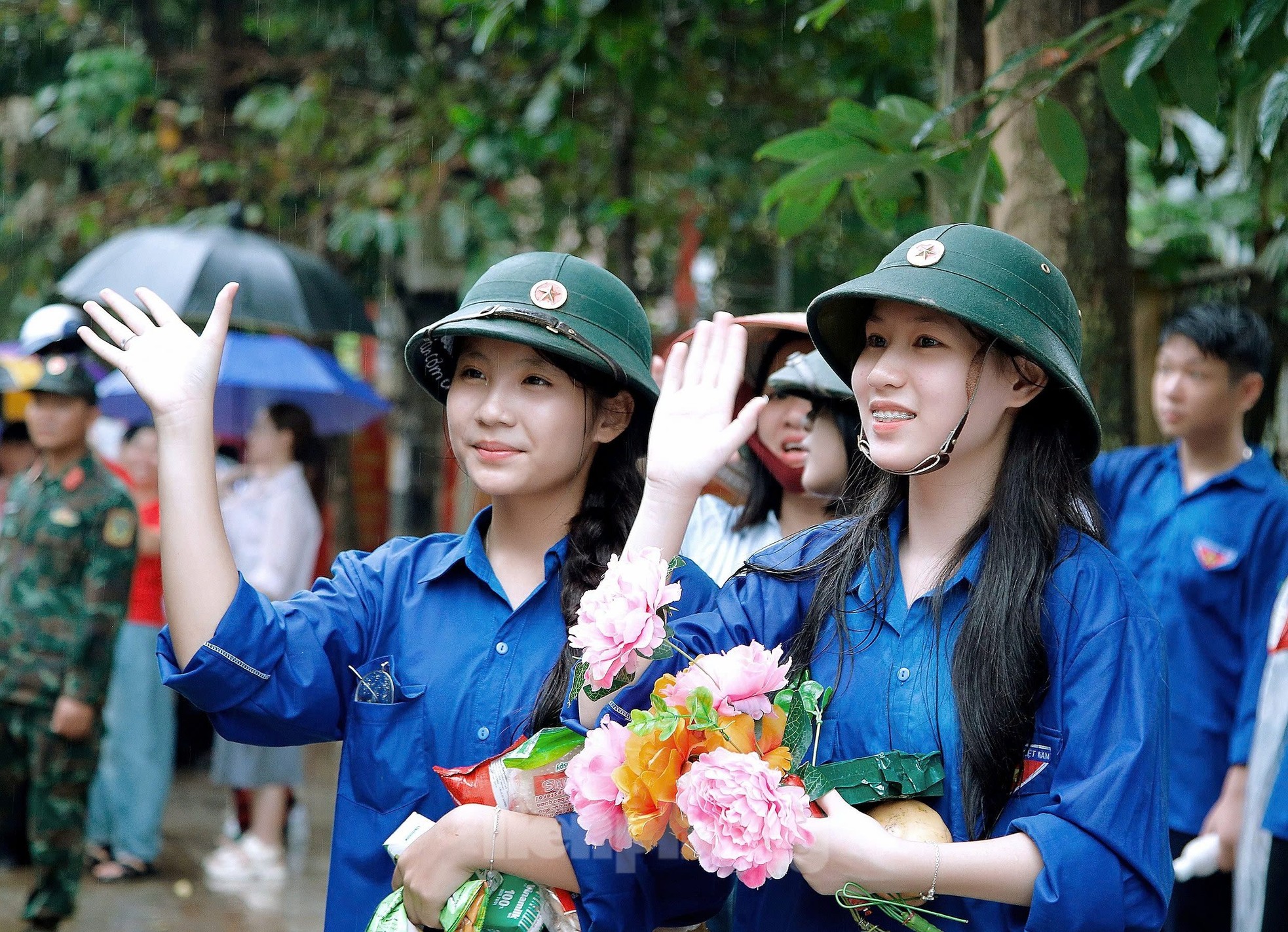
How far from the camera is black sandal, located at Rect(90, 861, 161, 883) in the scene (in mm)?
6617

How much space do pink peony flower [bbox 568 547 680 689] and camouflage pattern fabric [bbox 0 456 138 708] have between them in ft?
12.5

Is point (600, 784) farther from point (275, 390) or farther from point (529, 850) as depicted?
point (275, 390)

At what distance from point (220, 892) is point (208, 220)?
4219 mm

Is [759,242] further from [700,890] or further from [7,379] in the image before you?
[700,890]

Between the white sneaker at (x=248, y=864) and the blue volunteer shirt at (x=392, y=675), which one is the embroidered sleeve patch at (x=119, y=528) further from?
the blue volunteer shirt at (x=392, y=675)

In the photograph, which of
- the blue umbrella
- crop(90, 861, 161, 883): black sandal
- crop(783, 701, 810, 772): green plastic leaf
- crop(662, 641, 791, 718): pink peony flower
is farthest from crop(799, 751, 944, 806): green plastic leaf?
crop(90, 861, 161, 883): black sandal

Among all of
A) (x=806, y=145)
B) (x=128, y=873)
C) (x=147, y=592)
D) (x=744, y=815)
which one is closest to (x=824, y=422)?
(x=806, y=145)

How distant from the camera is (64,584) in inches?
213

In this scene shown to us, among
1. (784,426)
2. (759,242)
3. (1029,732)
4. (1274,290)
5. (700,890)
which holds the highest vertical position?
(759,242)

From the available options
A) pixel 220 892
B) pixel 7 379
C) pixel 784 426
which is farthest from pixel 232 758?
pixel 784 426

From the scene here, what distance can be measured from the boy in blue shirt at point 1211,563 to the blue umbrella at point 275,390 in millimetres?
3999

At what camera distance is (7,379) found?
27.6 ft

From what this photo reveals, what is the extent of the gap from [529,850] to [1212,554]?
2.96 metres

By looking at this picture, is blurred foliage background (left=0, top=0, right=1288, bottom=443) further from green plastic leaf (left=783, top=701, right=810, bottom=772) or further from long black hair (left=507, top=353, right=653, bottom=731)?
green plastic leaf (left=783, top=701, right=810, bottom=772)
